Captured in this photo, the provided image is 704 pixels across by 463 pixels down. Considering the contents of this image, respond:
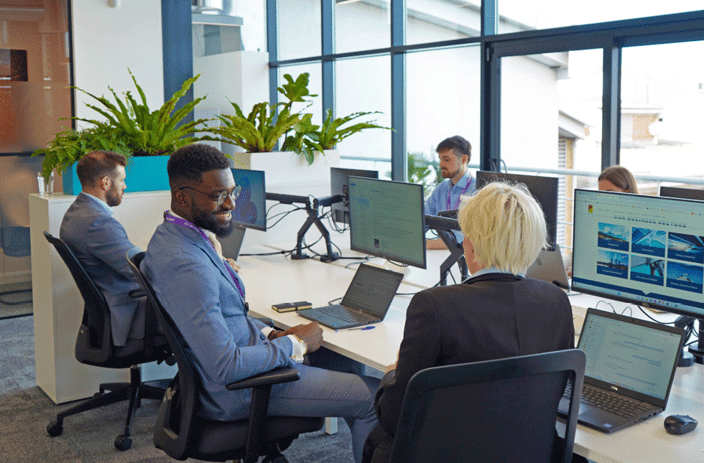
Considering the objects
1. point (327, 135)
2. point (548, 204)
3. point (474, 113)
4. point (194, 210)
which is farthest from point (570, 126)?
point (194, 210)

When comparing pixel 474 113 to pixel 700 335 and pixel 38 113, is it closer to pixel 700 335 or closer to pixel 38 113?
pixel 38 113

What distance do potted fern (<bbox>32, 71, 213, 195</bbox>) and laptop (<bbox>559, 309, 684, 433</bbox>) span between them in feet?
8.48

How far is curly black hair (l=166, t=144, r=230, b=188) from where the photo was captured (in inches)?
81.0

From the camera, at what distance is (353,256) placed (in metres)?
3.80

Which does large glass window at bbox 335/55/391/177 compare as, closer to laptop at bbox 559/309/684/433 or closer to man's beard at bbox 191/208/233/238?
man's beard at bbox 191/208/233/238

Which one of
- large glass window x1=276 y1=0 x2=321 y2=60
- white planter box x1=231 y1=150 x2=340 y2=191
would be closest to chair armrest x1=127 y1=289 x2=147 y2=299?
white planter box x1=231 y1=150 x2=340 y2=191

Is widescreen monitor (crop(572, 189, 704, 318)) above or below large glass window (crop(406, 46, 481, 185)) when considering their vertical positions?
below

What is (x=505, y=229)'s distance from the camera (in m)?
1.57

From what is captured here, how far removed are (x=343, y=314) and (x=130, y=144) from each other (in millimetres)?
1870

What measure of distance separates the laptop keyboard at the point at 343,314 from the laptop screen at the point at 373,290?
4cm

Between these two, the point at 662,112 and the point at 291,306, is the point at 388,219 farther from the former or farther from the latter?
the point at 662,112

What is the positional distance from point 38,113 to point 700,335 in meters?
4.83

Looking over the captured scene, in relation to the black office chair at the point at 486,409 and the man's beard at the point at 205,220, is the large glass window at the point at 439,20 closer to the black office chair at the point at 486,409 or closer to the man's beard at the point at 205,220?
the man's beard at the point at 205,220

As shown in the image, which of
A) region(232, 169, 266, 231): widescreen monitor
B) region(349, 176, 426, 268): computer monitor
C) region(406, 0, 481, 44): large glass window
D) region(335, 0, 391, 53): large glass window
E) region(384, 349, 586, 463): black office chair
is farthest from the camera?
region(335, 0, 391, 53): large glass window
